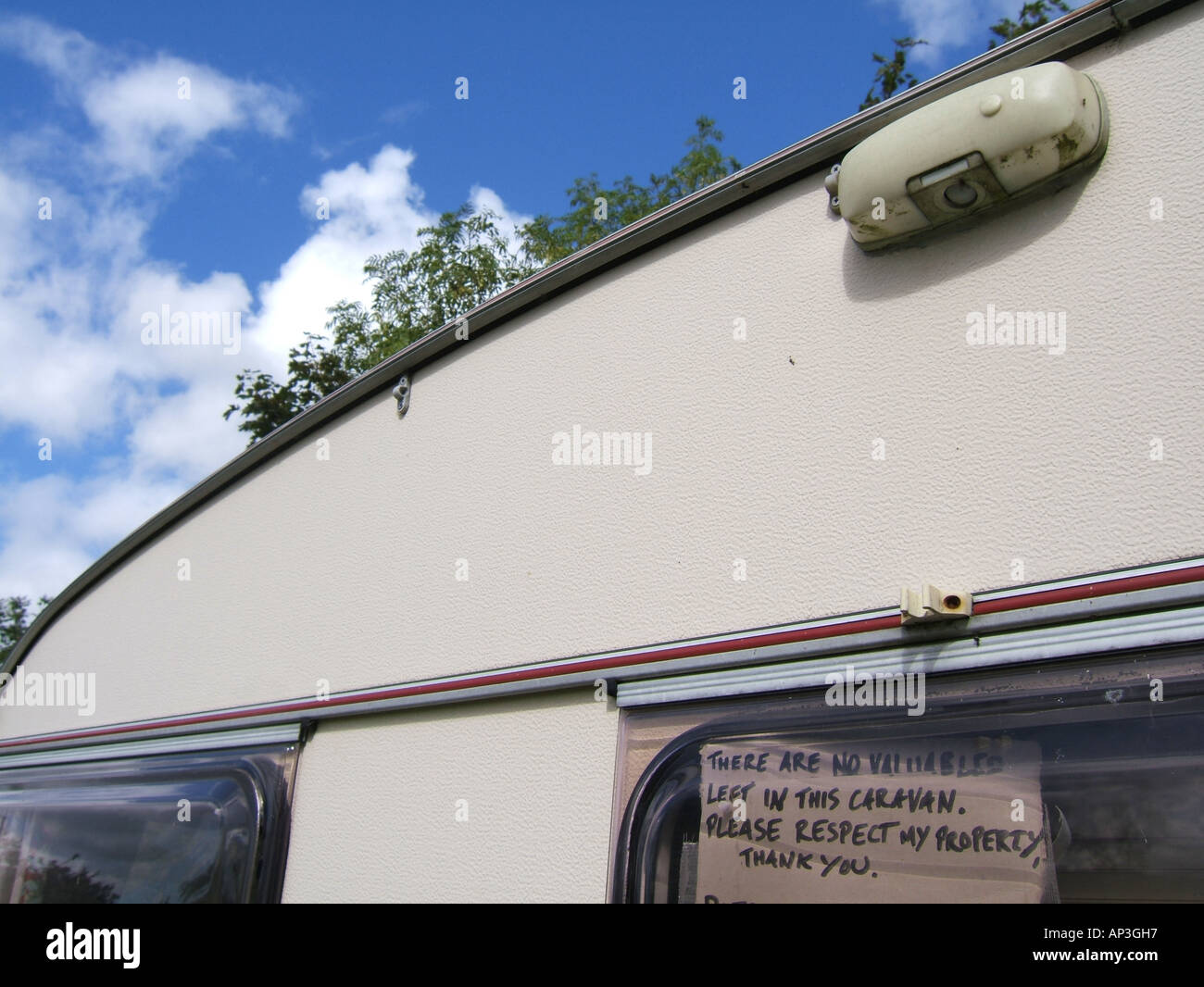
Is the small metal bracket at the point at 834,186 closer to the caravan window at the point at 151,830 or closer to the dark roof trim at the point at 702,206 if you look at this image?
the dark roof trim at the point at 702,206

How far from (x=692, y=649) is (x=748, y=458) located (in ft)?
1.37

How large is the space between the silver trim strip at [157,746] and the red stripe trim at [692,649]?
0.05 m

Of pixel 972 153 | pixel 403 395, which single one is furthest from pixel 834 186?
pixel 403 395

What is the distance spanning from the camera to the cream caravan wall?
1.69 m

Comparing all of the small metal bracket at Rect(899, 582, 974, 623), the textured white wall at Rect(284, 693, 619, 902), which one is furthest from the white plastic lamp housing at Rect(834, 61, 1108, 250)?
the textured white wall at Rect(284, 693, 619, 902)

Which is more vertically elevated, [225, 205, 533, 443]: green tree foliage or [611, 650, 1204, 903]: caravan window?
[225, 205, 533, 443]: green tree foliage

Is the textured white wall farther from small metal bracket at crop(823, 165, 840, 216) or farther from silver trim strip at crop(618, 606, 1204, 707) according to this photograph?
small metal bracket at crop(823, 165, 840, 216)

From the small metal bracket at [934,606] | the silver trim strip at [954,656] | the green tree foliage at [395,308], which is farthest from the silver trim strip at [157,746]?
the green tree foliage at [395,308]

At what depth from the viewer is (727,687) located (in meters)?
1.99

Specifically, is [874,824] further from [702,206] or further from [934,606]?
[702,206]

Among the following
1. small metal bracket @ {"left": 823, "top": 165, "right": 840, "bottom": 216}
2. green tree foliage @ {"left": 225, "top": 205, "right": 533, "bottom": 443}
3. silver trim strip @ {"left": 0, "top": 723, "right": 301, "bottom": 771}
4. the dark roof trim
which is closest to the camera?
the dark roof trim

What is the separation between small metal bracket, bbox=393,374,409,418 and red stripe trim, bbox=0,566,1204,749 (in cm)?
90

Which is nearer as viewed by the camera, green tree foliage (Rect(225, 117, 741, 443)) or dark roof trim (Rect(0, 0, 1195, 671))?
dark roof trim (Rect(0, 0, 1195, 671))
